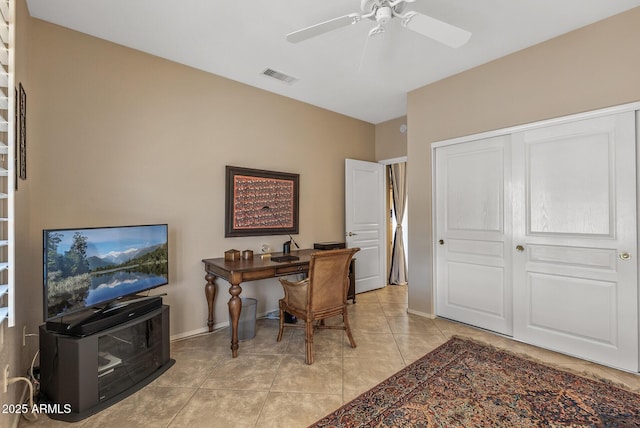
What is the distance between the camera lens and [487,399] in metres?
1.98

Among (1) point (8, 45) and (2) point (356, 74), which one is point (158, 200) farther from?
(2) point (356, 74)

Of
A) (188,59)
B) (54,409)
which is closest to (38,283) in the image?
(54,409)

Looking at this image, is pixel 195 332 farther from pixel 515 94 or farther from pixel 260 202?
pixel 515 94

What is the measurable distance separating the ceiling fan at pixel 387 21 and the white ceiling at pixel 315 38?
393 millimetres

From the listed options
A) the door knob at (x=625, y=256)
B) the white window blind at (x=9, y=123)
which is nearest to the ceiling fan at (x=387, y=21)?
the white window blind at (x=9, y=123)

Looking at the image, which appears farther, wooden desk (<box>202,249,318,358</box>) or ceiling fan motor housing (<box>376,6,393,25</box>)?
wooden desk (<box>202,249,318,358</box>)

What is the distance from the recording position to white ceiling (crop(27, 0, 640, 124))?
7.25 ft

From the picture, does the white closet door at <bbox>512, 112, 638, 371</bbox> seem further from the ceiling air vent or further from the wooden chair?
the ceiling air vent

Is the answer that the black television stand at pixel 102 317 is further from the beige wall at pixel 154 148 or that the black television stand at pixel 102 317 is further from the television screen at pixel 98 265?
the beige wall at pixel 154 148

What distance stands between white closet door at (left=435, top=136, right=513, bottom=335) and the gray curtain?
1804 millimetres

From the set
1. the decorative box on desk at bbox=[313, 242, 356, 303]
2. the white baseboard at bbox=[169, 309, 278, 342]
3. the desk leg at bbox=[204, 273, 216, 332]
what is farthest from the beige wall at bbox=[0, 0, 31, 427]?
the decorative box on desk at bbox=[313, 242, 356, 303]

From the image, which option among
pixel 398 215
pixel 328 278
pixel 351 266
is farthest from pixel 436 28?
pixel 398 215

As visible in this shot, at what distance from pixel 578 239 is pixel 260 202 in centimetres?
313

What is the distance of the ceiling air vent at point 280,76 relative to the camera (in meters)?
3.21
